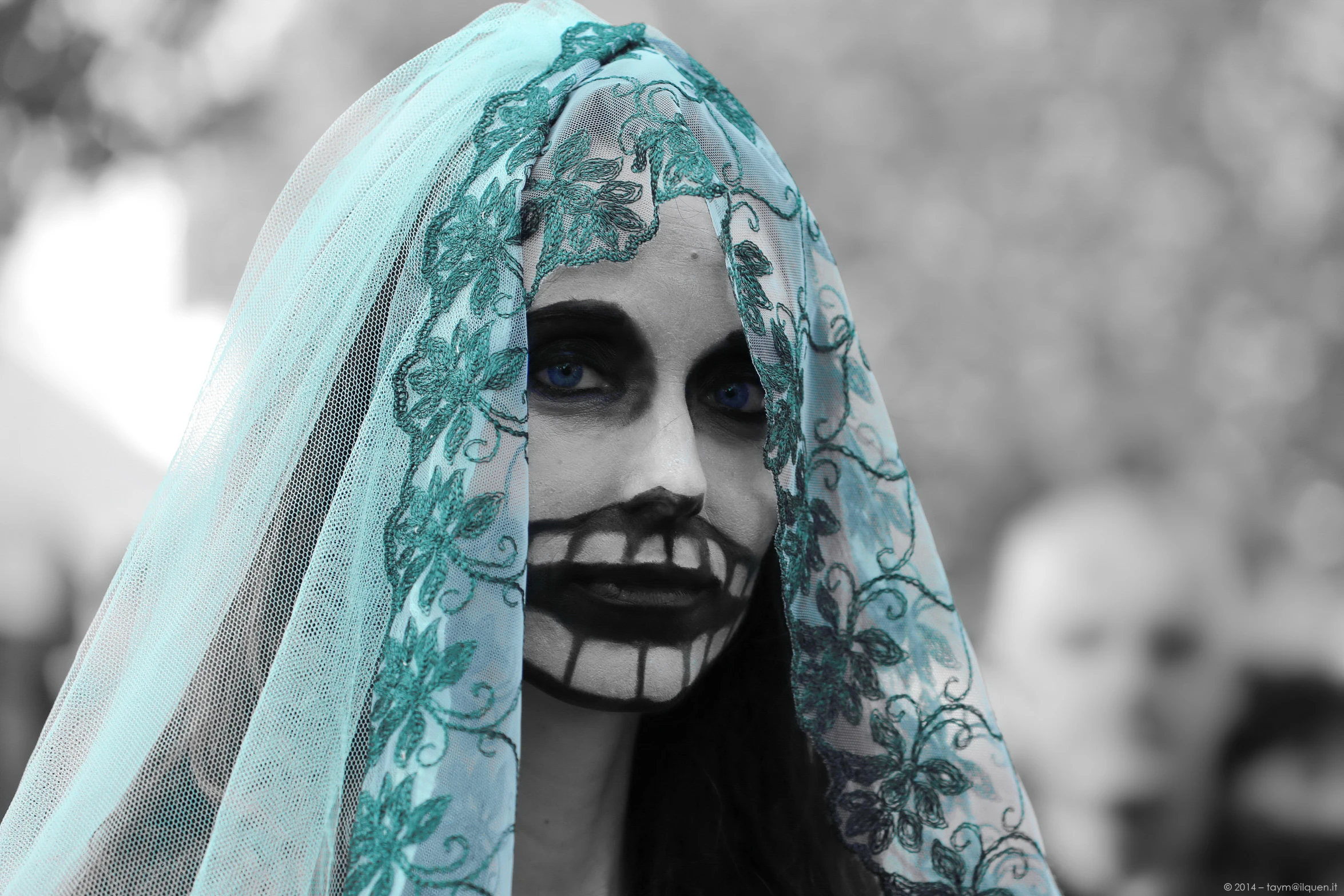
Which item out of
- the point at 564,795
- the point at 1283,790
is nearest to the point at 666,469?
the point at 564,795

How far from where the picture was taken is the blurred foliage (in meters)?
5.52

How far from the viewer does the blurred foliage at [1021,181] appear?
5520 millimetres

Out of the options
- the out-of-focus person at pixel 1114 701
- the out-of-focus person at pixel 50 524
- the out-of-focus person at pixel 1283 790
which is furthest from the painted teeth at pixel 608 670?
the out-of-focus person at pixel 1283 790

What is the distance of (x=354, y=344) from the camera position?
1654 mm

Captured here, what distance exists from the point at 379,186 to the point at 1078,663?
385cm

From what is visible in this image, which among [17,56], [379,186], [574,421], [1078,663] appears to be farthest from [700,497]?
[17,56]

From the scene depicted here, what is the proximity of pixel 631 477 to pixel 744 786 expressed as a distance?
0.75m

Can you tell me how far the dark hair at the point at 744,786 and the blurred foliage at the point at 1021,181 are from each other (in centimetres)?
414

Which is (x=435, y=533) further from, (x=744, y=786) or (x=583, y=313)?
(x=744, y=786)

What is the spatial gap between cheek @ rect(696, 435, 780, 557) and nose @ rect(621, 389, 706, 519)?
75mm

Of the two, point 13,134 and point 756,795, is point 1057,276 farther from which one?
point 13,134

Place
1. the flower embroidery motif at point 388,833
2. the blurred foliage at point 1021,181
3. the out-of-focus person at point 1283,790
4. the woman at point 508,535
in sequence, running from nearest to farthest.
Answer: the flower embroidery motif at point 388,833 < the woman at point 508,535 < the out-of-focus person at point 1283,790 < the blurred foliage at point 1021,181

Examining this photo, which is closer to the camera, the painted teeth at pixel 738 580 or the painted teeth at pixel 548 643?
the painted teeth at pixel 548 643

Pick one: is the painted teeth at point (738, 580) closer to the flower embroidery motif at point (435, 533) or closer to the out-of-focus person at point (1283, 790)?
the flower embroidery motif at point (435, 533)
